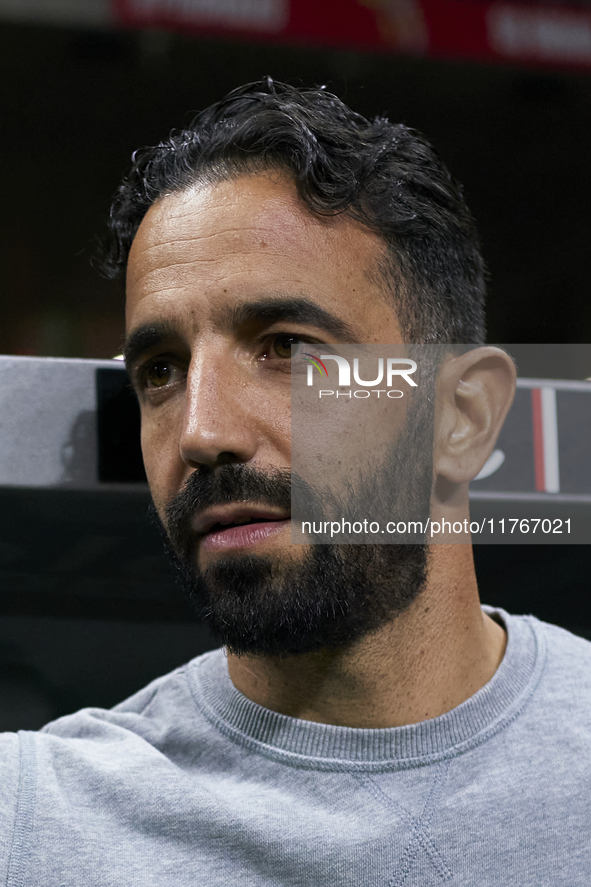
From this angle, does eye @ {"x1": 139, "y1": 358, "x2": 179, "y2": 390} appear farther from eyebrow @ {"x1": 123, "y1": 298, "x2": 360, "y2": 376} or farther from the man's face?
eyebrow @ {"x1": 123, "y1": 298, "x2": 360, "y2": 376}

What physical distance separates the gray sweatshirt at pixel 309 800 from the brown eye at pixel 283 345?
1.52ft

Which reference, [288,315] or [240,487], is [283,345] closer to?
[288,315]

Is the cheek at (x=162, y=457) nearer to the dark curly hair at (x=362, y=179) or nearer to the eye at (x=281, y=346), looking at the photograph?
the eye at (x=281, y=346)

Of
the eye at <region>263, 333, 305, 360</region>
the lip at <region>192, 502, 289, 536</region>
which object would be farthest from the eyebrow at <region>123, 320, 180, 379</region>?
the lip at <region>192, 502, 289, 536</region>

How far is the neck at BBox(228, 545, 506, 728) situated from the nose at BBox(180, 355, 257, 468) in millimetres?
289

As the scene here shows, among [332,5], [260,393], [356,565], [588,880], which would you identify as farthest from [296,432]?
[332,5]

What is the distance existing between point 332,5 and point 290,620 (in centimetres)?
102

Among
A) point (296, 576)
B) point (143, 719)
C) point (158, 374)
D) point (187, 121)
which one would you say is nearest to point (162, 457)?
point (158, 374)

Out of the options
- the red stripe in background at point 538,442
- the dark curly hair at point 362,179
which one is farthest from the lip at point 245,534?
the red stripe in background at point 538,442

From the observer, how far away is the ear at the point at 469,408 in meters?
1.03

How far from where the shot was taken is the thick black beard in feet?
2.92

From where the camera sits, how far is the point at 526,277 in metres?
1.41

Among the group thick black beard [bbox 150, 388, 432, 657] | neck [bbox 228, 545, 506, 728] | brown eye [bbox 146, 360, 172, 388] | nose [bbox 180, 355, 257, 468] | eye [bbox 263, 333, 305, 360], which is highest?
eye [bbox 263, 333, 305, 360]

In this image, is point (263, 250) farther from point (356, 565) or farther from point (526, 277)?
point (526, 277)
